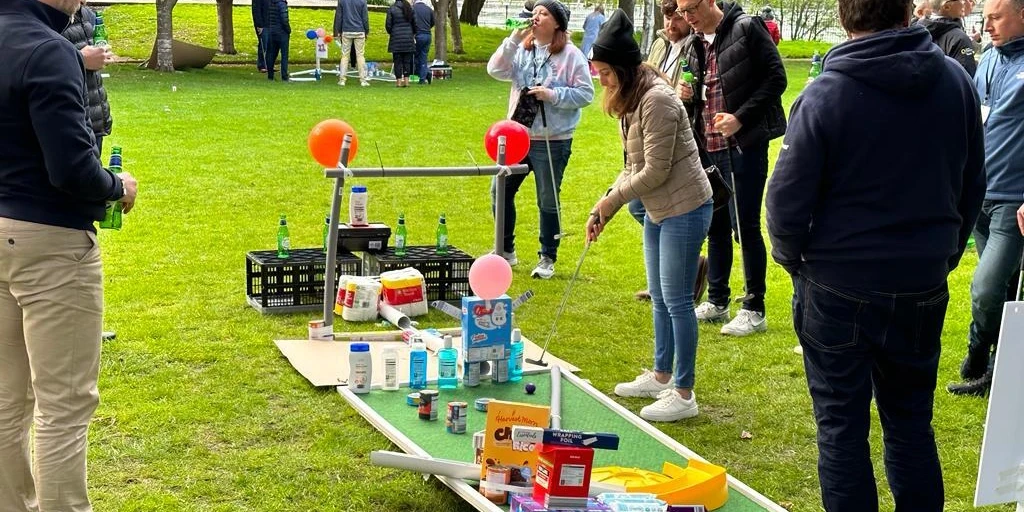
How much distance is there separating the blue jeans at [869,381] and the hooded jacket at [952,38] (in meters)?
3.87

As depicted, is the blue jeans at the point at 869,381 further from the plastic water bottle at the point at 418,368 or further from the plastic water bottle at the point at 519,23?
the plastic water bottle at the point at 519,23

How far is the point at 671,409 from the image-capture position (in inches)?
205

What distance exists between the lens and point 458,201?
1034cm

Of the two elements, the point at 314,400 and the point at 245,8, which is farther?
the point at 245,8

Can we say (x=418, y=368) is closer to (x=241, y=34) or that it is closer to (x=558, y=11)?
(x=558, y=11)

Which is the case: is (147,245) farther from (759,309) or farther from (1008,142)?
(1008,142)

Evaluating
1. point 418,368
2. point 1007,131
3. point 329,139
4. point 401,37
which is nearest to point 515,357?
A: point 418,368

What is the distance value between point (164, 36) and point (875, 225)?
2023cm

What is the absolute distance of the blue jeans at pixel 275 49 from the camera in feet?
69.1

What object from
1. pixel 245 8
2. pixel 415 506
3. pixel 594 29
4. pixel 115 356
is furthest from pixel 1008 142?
pixel 245 8

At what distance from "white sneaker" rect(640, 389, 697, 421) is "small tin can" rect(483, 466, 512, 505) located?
1374 mm

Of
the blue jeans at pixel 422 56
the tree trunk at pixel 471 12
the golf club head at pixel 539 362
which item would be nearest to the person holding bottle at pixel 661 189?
the golf club head at pixel 539 362

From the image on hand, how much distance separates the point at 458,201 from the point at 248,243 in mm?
2443

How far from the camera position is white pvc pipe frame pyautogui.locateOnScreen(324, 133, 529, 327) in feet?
19.2
